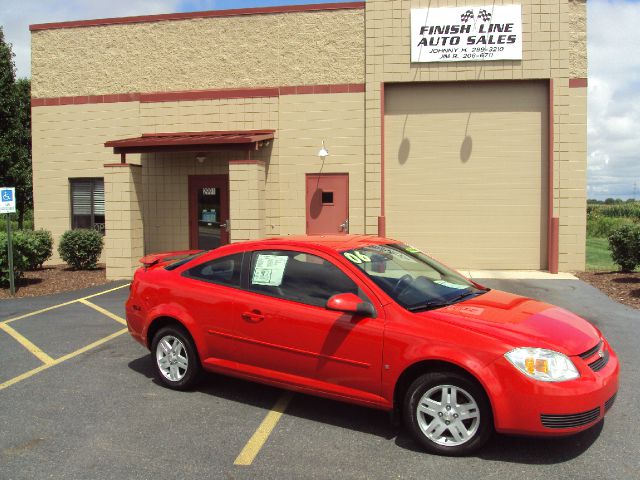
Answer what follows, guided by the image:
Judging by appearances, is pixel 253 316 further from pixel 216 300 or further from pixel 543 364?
pixel 543 364

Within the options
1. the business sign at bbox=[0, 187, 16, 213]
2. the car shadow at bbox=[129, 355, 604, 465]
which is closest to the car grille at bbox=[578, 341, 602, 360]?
the car shadow at bbox=[129, 355, 604, 465]

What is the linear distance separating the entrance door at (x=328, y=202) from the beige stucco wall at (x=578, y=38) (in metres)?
6.01

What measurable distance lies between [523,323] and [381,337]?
1.06 m

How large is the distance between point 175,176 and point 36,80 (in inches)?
198

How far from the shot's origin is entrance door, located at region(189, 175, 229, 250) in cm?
1491

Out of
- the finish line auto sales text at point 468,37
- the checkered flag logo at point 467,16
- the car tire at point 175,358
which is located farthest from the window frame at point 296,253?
the checkered flag logo at point 467,16

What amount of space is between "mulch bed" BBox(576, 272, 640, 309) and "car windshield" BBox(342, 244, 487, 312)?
571 cm

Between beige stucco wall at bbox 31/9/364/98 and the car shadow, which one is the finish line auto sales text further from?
the car shadow

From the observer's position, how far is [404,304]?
439cm

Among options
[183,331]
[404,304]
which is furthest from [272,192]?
[404,304]

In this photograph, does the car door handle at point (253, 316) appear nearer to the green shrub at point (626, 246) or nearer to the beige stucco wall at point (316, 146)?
the beige stucco wall at point (316, 146)

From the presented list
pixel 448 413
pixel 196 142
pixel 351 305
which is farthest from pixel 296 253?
pixel 196 142

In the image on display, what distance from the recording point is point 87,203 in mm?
15922

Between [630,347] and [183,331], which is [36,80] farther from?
[630,347]
